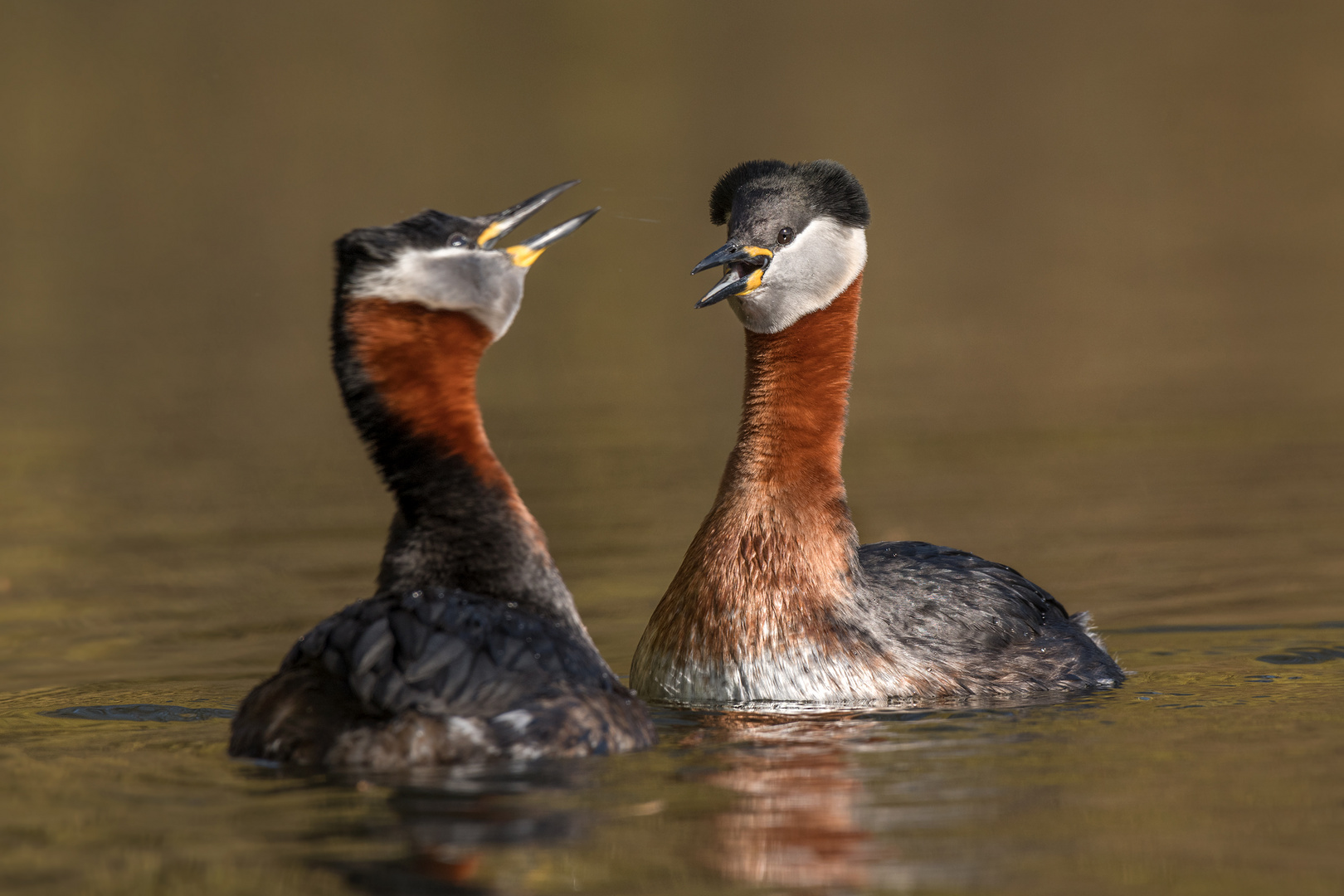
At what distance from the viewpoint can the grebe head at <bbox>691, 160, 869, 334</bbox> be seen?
9.06m

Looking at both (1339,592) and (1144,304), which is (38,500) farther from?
(1144,304)

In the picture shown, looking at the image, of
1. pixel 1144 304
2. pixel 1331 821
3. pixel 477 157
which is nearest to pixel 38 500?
pixel 1331 821

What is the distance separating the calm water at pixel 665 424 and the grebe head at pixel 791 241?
2.09 meters

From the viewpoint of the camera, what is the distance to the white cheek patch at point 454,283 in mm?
7520

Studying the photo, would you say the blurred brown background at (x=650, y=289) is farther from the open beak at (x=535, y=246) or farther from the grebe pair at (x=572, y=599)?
the open beak at (x=535, y=246)

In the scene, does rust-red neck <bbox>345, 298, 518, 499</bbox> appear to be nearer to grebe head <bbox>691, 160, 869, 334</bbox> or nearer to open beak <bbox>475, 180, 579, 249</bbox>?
open beak <bbox>475, 180, 579, 249</bbox>

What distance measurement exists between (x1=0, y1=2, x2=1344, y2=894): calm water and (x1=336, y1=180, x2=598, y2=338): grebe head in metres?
1.96

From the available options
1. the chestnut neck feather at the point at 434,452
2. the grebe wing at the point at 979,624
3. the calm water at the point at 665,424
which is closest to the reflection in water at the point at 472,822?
the calm water at the point at 665,424

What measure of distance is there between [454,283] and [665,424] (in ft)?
29.1

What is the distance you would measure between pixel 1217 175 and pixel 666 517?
22804 mm

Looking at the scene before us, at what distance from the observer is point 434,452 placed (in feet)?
25.1

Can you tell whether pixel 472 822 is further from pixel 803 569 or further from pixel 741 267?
pixel 741 267

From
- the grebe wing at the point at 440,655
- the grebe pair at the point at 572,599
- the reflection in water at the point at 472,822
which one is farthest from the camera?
the grebe pair at the point at 572,599

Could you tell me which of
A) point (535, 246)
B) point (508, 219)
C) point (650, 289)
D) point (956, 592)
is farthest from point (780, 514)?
point (650, 289)
